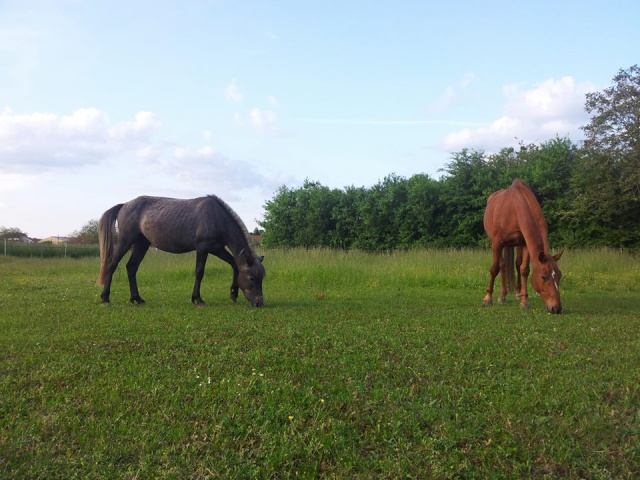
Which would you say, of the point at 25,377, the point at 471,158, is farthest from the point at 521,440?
the point at 471,158

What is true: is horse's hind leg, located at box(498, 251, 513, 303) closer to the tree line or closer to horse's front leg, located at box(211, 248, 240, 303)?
horse's front leg, located at box(211, 248, 240, 303)

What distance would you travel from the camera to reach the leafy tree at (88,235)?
48.9 meters

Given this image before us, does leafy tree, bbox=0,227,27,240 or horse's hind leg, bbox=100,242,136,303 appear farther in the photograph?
leafy tree, bbox=0,227,27,240

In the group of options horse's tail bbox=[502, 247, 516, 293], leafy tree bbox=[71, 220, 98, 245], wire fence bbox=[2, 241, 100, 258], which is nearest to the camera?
horse's tail bbox=[502, 247, 516, 293]

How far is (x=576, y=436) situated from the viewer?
10.4 ft

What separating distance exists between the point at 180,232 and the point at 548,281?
646 centimetres

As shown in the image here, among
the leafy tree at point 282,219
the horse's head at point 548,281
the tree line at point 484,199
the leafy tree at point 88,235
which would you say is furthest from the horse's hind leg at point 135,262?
the leafy tree at point 88,235

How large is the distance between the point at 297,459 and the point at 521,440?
142 cm

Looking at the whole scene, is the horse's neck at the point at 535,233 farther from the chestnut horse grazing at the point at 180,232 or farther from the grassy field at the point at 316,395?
the chestnut horse grazing at the point at 180,232

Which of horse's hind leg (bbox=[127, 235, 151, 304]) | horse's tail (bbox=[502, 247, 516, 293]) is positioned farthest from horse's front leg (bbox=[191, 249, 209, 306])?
horse's tail (bbox=[502, 247, 516, 293])

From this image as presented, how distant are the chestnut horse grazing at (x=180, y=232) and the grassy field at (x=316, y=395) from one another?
1.53 m

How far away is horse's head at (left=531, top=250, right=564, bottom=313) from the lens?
314 inches

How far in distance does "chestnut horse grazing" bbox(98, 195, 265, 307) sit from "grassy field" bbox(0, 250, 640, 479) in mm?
1531

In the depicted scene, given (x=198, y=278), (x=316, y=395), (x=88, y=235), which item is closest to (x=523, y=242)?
(x=198, y=278)
